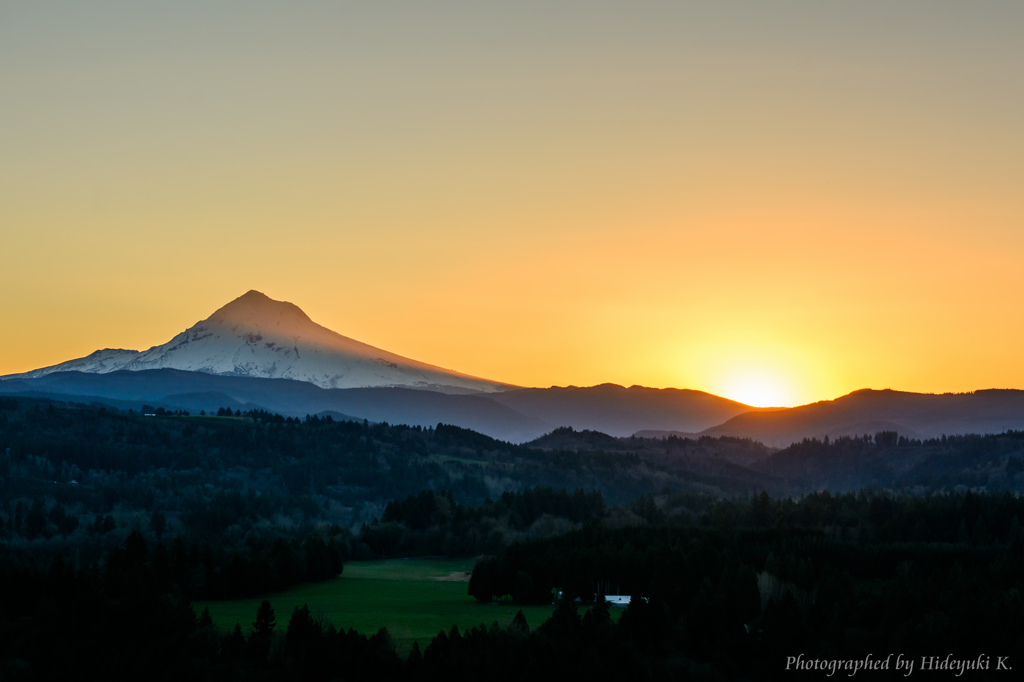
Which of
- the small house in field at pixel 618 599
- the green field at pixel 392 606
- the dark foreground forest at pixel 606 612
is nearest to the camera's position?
the dark foreground forest at pixel 606 612

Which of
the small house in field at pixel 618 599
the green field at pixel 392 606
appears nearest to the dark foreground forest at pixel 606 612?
the small house in field at pixel 618 599

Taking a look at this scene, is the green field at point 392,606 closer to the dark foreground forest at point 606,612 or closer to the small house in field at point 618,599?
the dark foreground forest at point 606,612

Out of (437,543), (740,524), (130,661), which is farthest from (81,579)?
(740,524)

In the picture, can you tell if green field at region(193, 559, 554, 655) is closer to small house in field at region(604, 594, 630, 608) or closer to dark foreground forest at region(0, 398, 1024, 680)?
dark foreground forest at region(0, 398, 1024, 680)

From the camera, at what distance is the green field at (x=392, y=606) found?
102 m

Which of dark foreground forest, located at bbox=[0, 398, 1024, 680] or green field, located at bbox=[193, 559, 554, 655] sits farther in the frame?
green field, located at bbox=[193, 559, 554, 655]

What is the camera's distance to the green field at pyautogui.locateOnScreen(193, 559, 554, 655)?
10175 cm

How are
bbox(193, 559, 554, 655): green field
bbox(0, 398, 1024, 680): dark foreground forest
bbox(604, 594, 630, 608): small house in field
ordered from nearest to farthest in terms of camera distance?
bbox(0, 398, 1024, 680): dark foreground forest, bbox(193, 559, 554, 655): green field, bbox(604, 594, 630, 608): small house in field

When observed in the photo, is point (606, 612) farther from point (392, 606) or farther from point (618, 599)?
point (392, 606)

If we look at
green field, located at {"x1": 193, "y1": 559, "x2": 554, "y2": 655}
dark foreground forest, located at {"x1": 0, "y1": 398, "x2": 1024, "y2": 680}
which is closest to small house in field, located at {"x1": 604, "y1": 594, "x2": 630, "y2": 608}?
dark foreground forest, located at {"x1": 0, "y1": 398, "x2": 1024, "y2": 680}

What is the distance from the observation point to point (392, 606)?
11862 centimetres

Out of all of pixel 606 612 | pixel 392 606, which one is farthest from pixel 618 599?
pixel 606 612

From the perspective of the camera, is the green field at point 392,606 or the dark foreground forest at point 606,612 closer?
the dark foreground forest at point 606,612

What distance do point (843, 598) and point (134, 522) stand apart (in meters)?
126
